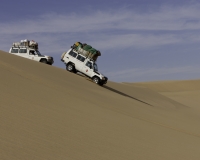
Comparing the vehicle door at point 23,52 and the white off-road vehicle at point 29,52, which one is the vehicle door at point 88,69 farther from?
the vehicle door at point 23,52

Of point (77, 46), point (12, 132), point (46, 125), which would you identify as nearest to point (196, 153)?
point (46, 125)

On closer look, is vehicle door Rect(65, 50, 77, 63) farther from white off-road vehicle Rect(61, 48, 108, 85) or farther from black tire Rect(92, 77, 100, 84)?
black tire Rect(92, 77, 100, 84)

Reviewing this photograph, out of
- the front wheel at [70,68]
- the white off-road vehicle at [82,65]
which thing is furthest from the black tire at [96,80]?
the front wheel at [70,68]

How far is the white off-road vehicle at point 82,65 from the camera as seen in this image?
2219 centimetres

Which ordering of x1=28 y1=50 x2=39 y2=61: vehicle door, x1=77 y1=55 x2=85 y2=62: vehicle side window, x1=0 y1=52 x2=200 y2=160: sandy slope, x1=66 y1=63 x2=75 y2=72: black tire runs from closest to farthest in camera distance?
1. x1=0 y1=52 x2=200 y2=160: sandy slope
2. x1=77 y1=55 x2=85 y2=62: vehicle side window
3. x1=66 y1=63 x2=75 y2=72: black tire
4. x1=28 y1=50 x2=39 y2=61: vehicle door

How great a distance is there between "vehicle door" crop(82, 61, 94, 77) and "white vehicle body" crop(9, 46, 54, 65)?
4.26 m

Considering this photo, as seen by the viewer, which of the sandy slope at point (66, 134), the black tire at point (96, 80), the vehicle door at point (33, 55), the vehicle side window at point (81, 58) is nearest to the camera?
the sandy slope at point (66, 134)

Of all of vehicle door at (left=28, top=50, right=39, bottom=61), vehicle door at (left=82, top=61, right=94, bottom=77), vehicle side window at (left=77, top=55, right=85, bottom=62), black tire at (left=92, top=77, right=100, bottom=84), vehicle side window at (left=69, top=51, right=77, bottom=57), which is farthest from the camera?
vehicle door at (left=28, top=50, right=39, bottom=61)

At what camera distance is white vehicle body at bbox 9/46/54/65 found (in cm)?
2528

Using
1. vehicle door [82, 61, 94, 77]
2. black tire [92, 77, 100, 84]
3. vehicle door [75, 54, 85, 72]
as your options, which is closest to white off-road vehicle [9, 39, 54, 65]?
vehicle door [75, 54, 85, 72]

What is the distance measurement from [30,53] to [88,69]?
5.28 metres

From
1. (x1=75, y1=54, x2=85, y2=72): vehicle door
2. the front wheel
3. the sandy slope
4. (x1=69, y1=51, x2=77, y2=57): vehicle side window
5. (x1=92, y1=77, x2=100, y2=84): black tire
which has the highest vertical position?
(x1=69, y1=51, x2=77, y2=57): vehicle side window

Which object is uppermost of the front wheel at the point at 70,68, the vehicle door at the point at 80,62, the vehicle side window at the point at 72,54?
the vehicle side window at the point at 72,54

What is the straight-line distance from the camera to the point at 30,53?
25.5 metres
